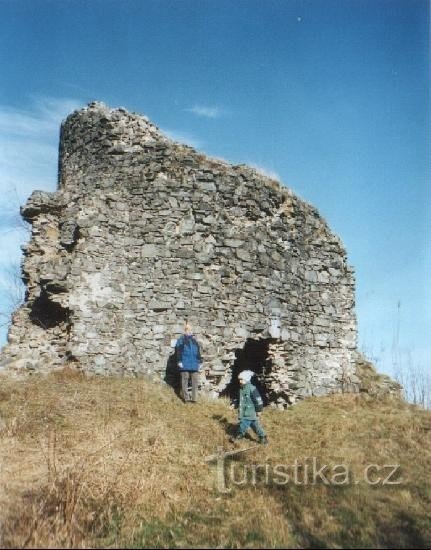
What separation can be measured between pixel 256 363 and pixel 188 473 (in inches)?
200

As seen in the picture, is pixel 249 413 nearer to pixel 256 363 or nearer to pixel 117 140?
pixel 256 363

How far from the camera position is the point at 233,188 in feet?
36.1

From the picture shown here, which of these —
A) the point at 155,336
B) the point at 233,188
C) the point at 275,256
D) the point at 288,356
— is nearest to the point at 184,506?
the point at 155,336

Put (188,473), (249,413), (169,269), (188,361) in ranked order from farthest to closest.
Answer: (169,269), (188,361), (249,413), (188,473)

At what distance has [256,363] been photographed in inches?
441

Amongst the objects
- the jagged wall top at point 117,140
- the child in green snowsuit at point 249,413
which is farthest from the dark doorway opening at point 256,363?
the jagged wall top at point 117,140

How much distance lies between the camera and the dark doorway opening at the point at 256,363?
1073 centimetres

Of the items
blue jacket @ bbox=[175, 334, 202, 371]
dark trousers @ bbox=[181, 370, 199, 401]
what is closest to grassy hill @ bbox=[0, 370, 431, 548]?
dark trousers @ bbox=[181, 370, 199, 401]

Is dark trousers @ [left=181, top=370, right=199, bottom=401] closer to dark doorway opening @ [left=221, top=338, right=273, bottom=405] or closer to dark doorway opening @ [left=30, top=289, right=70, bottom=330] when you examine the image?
dark doorway opening @ [left=221, top=338, right=273, bottom=405]

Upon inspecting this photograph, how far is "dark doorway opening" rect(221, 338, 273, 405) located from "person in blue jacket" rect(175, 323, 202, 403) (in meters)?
1.47

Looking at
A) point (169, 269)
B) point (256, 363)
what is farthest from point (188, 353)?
point (256, 363)

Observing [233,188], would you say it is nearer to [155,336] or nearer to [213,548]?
[155,336]

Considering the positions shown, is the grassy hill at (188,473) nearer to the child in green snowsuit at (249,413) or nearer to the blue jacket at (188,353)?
the child in green snowsuit at (249,413)

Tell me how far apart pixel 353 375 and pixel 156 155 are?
6.78 meters
